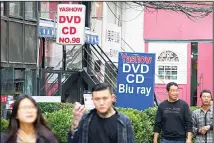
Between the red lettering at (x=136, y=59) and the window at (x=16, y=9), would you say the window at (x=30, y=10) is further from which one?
the red lettering at (x=136, y=59)

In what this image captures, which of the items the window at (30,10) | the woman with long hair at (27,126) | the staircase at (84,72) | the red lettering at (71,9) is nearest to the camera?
the woman with long hair at (27,126)

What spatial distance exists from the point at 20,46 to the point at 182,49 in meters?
10.7

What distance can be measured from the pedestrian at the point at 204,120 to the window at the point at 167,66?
42.4 ft

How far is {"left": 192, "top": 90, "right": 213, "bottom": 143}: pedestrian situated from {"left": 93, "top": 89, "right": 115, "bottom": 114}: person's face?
132 inches

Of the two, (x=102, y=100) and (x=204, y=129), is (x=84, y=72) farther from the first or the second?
(x=102, y=100)

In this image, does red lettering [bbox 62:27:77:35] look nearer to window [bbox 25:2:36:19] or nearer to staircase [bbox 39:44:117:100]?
window [bbox 25:2:36:19]

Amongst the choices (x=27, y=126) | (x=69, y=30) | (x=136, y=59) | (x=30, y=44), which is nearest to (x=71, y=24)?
(x=69, y=30)

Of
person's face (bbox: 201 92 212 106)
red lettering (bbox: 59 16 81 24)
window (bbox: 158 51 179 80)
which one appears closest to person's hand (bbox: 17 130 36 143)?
person's face (bbox: 201 92 212 106)

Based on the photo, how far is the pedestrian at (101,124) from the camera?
529 centimetres

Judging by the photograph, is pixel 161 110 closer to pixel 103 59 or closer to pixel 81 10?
pixel 81 10

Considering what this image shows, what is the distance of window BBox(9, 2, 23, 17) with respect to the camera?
497 inches

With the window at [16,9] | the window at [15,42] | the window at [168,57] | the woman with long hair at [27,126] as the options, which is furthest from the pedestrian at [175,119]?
the window at [168,57]

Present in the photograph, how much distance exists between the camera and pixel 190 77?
22344 millimetres

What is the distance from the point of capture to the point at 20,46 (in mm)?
13047
